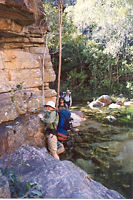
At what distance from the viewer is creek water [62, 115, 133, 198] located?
469cm

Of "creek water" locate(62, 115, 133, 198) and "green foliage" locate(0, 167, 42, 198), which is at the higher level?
"green foliage" locate(0, 167, 42, 198)

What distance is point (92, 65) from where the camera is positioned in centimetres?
1825

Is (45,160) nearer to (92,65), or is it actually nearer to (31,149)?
(31,149)

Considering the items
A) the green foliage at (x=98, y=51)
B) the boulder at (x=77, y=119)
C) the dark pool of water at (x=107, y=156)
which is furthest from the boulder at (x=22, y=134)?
the green foliage at (x=98, y=51)

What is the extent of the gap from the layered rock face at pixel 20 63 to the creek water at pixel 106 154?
2.06 metres

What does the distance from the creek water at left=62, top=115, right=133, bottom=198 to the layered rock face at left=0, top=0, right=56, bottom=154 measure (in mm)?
2060

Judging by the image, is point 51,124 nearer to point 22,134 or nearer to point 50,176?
point 22,134

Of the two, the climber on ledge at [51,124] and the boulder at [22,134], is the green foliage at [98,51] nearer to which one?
the climber on ledge at [51,124]

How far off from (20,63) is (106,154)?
12.5ft

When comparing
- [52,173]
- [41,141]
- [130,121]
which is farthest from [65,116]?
[130,121]

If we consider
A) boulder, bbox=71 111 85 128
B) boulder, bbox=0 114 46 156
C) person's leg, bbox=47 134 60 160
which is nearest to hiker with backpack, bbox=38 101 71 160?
person's leg, bbox=47 134 60 160

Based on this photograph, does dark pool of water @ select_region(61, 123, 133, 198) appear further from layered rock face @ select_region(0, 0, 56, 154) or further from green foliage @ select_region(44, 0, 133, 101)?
green foliage @ select_region(44, 0, 133, 101)

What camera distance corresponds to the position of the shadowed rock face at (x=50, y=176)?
7.99ft

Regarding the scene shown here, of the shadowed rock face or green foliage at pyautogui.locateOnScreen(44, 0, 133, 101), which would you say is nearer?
the shadowed rock face
